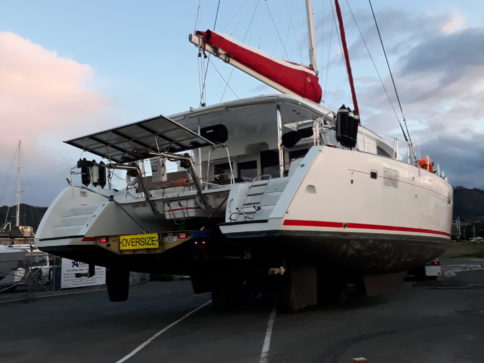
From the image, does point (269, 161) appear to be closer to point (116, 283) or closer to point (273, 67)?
point (273, 67)

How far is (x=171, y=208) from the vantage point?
301 inches

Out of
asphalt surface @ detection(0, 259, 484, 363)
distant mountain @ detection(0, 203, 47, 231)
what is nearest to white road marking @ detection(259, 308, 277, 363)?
asphalt surface @ detection(0, 259, 484, 363)

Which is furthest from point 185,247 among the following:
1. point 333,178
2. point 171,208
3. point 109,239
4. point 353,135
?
point 353,135

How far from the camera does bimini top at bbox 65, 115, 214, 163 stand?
7113 mm

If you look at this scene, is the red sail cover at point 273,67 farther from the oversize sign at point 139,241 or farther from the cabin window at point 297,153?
the oversize sign at point 139,241

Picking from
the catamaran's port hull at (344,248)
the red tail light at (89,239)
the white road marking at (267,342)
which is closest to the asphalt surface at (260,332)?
the white road marking at (267,342)

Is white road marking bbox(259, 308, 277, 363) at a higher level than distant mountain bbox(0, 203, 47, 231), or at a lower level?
lower

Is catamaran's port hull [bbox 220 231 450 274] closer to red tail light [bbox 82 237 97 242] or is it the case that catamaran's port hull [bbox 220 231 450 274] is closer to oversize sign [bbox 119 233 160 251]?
oversize sign [bbox 119 233 160 251]

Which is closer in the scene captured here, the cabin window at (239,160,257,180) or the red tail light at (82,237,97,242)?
the red tail light at (82,237,97,242)

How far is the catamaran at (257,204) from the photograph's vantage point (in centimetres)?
627

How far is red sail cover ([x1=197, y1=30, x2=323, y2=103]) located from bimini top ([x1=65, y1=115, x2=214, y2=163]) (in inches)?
90.2

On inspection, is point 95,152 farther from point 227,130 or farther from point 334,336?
point 334,336

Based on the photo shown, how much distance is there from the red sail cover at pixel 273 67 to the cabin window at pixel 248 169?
1.68 m

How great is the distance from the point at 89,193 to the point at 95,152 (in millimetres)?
874
